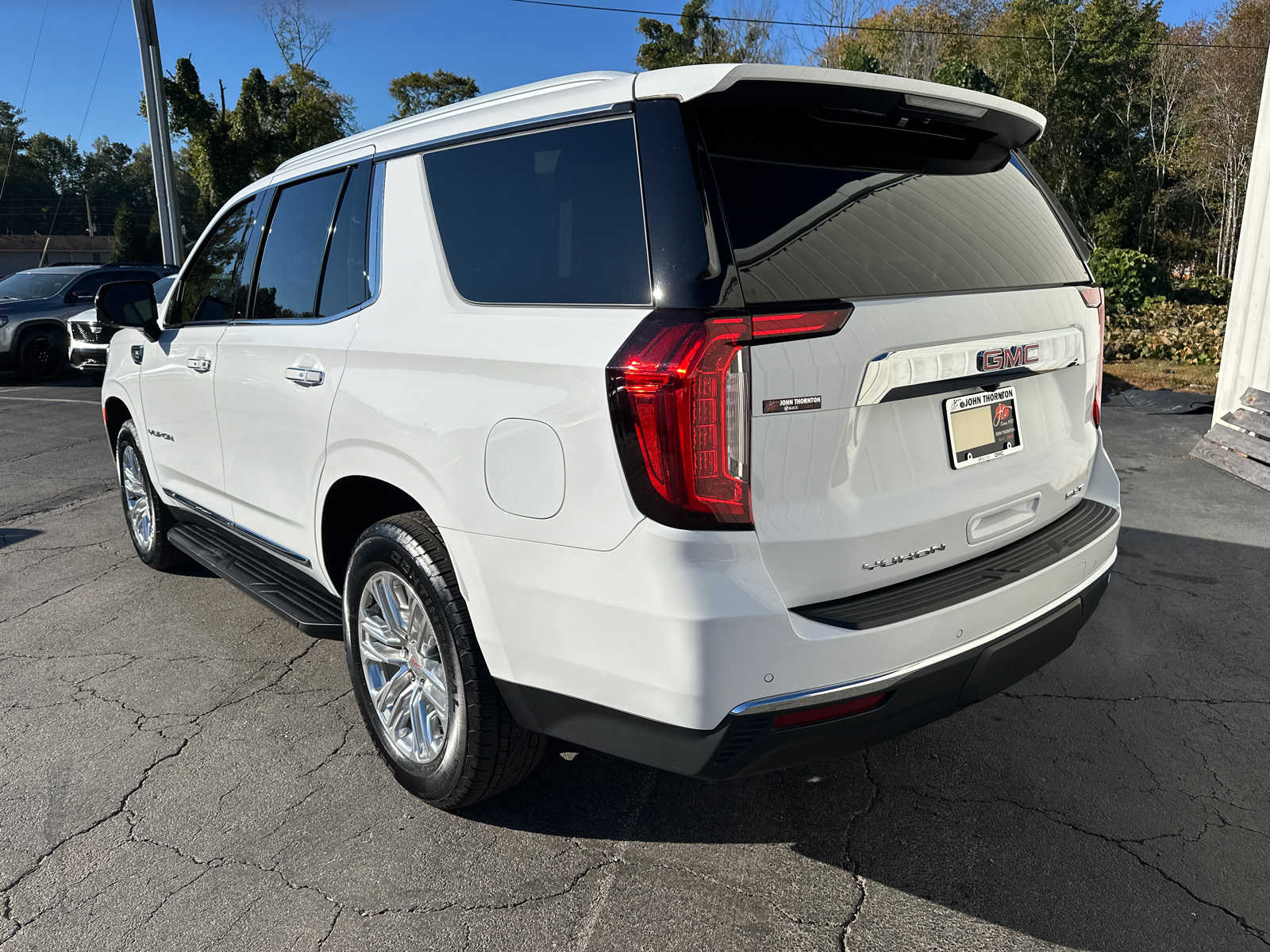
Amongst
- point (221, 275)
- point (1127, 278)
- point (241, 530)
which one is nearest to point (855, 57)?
point (1127, 278)

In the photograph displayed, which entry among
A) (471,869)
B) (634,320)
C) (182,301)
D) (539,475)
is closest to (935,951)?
(471,869)

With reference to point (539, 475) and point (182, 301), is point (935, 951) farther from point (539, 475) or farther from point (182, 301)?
point (182, 301)

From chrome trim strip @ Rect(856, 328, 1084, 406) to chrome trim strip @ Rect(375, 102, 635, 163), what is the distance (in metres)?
0.84

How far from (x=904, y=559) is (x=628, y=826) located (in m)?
1.18

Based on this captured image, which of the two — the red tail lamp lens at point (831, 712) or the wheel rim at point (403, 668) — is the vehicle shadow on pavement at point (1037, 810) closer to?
the wheel rim at point (403, 668)

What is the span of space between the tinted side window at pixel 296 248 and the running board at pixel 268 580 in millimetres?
991

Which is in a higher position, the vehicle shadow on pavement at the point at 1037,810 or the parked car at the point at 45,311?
the parked car at the point at 45,311

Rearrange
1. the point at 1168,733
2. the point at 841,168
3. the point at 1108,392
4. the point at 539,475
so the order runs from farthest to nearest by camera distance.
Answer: the point at 1108,392 → the point at 1168,733 → the point at 841,168 → the point at 539,475

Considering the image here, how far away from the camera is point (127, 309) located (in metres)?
4.40

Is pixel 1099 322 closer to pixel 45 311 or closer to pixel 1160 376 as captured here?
pixel 1160 376

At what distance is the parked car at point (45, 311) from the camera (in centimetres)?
1382

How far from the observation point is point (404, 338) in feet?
8.44

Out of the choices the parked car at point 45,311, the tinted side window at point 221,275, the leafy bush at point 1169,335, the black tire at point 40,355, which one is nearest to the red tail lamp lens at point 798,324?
→ the tinted side window at point 221,275

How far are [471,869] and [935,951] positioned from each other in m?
1.21
